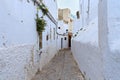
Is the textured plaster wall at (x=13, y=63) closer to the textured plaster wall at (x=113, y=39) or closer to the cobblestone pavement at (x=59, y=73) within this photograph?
the cobblestone pavement at (x=59, y=73)

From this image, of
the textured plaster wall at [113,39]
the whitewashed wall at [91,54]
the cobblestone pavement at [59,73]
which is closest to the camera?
the textured plaster wall at [113,39]

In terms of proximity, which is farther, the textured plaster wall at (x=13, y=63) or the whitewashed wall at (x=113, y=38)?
the textured plaster wall at (x=13, y=63)

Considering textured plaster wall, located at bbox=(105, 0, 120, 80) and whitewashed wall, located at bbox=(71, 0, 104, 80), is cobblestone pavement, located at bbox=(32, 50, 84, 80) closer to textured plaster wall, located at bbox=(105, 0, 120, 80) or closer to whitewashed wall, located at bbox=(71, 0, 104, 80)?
whitewashed wall, located at bbox=(71, 0, 104, 80)

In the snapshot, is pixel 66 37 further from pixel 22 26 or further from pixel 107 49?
pixel 107 49

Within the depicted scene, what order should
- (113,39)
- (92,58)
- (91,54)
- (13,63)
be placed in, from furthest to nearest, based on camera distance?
(91,54), (92,58), (13,63), (113,39)

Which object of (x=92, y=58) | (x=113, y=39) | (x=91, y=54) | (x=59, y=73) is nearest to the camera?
(x=113, y=39)

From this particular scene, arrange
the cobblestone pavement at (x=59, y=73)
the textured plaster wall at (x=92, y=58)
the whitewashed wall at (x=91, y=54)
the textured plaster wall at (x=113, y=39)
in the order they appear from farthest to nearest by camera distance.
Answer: the cobblestone pavement at (x=59, y=73) < the whitewashed wall at (x=91, y=54) < the textured plaster wall at (x=92, y=58) < the textured plaster wall at (x=113, y=39)

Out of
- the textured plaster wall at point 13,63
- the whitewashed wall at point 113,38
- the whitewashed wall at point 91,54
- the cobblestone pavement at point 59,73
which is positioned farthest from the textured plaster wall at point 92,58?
the textured plaster wall at point 13,63

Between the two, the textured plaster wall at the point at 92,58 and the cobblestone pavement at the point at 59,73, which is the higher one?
the textured plaster wall at the point at 92,58

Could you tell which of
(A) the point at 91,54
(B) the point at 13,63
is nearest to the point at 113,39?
(A) the point at 91,54

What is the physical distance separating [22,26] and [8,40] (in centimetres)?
155

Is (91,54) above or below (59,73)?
above

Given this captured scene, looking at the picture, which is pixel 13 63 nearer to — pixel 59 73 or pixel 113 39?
pixel 113 39

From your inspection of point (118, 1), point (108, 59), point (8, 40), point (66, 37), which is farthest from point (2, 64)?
point (66, 37)
